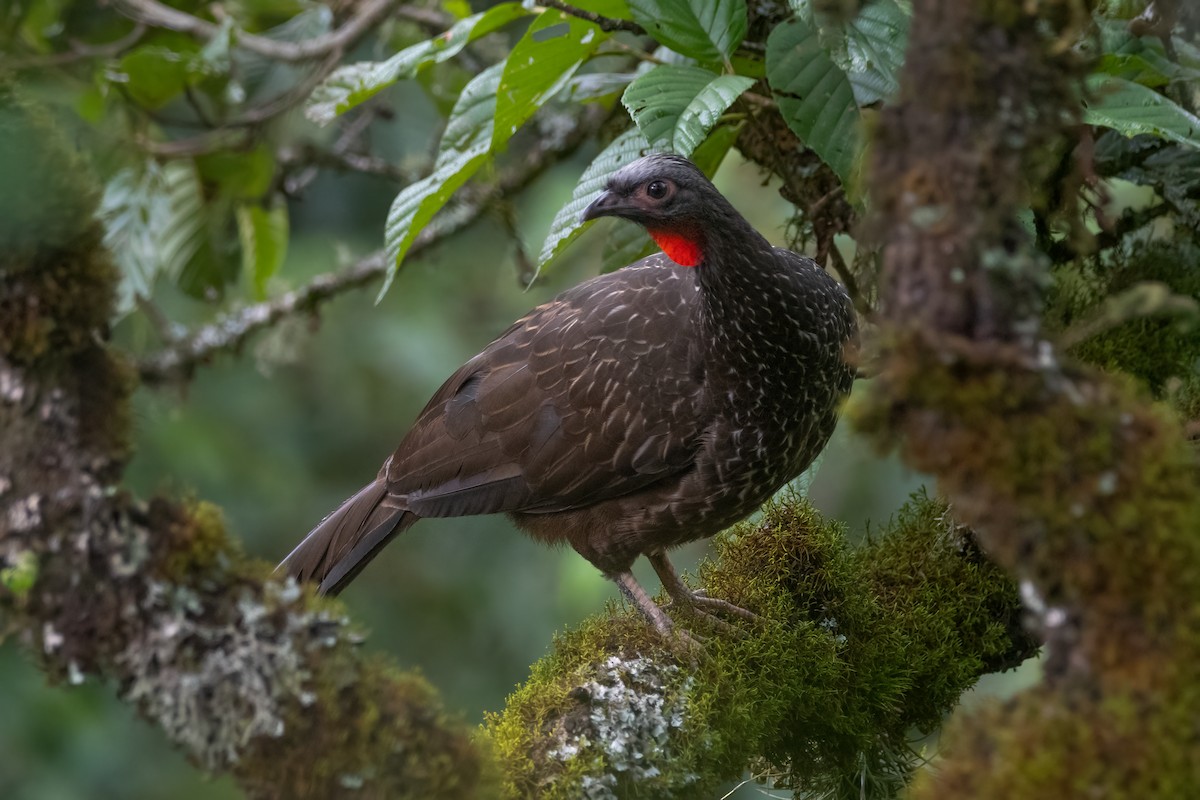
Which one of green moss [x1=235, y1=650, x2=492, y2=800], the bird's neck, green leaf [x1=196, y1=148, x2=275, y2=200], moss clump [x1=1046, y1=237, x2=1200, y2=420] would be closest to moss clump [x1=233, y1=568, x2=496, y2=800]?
green moss [x1=235, y1=650, x2=492, y2=800]

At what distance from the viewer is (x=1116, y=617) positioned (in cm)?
119

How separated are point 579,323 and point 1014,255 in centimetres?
209

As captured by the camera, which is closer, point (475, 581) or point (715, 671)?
point (715, 671)

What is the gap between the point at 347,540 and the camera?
325 cm

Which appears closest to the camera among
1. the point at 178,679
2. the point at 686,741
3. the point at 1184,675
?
the point at 1184,675

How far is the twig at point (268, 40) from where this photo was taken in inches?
157

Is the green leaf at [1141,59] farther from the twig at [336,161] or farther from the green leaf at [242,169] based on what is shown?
the green leaf at [242,169]

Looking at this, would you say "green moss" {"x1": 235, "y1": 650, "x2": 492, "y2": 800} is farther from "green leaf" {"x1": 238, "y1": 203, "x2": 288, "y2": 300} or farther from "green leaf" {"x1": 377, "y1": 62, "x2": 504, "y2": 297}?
"green leaf" {"x1": 238, "y1": 203, "x2": 288, "y2": 300}

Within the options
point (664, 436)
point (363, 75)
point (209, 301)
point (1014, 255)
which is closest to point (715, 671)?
point (664, 436)

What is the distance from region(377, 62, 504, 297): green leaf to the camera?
267 centimetres

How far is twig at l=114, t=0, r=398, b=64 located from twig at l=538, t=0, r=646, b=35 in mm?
1357

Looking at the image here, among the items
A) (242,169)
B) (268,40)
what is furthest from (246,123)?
(268,40)

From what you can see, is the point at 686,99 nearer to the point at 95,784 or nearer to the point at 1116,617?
the point at 1116,617

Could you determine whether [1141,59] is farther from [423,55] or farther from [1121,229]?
[423,55]
